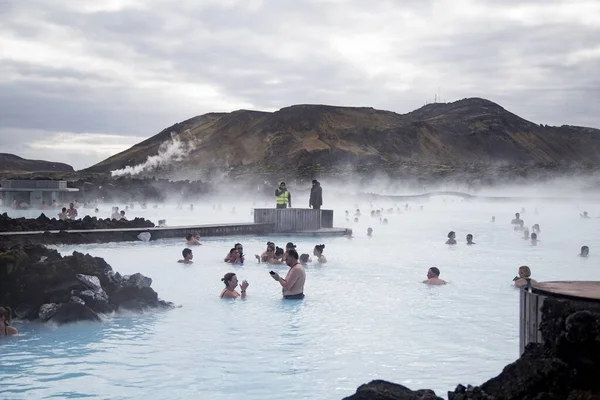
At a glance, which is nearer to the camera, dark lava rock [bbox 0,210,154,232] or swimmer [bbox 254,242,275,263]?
swimmer [bbox 254,242,275,263]

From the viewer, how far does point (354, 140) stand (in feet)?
447

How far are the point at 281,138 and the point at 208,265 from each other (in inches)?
4993

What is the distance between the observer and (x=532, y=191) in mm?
63188

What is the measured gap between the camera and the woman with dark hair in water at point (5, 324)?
7.46m

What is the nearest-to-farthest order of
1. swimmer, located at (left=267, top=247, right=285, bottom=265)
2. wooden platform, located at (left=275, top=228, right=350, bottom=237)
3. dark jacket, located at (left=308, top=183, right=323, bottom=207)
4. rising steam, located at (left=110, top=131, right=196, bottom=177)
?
swimmer, located at (left=267, top=247, right=285, bottom=265) < wooden platform, located at (left=275, top=228, right=350, bottom=237) < dark jacket, located at (left=308, top=183, right=323, bottom=207) < rising steam, located at (left=110, top=131, right=196, bottom=177)

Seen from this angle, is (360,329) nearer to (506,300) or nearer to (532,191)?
(506,300)

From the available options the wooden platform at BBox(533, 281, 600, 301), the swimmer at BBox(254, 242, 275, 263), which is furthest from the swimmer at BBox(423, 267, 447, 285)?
the wooden platform at BBox(533, 281, 600, 301)

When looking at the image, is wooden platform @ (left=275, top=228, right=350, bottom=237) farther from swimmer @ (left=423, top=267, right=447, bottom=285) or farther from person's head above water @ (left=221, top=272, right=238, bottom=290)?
person's head above water @ (left=221, top=272, right=238, bottom=290)

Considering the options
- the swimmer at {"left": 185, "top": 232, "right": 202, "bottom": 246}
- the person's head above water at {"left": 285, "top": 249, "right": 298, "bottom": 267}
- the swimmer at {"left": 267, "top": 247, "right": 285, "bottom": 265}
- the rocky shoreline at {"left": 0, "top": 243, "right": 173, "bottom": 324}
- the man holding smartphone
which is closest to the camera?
the rocky shoreline at {"left": 0, "top": 243, "right": 173, "bottom": 324}

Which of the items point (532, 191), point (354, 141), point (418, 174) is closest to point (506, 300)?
point (532, 191)

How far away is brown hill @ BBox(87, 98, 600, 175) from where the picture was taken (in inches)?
5246

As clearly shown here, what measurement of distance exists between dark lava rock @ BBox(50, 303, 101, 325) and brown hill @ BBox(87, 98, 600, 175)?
10583 centimetres

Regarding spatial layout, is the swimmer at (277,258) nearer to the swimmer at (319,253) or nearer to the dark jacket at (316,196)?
the swimmer at (319,253)

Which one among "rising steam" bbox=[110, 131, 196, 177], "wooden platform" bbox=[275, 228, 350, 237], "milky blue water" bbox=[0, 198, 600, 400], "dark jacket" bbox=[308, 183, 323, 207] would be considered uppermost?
"rising steam" bbox=[110, 131, 196, 177]
